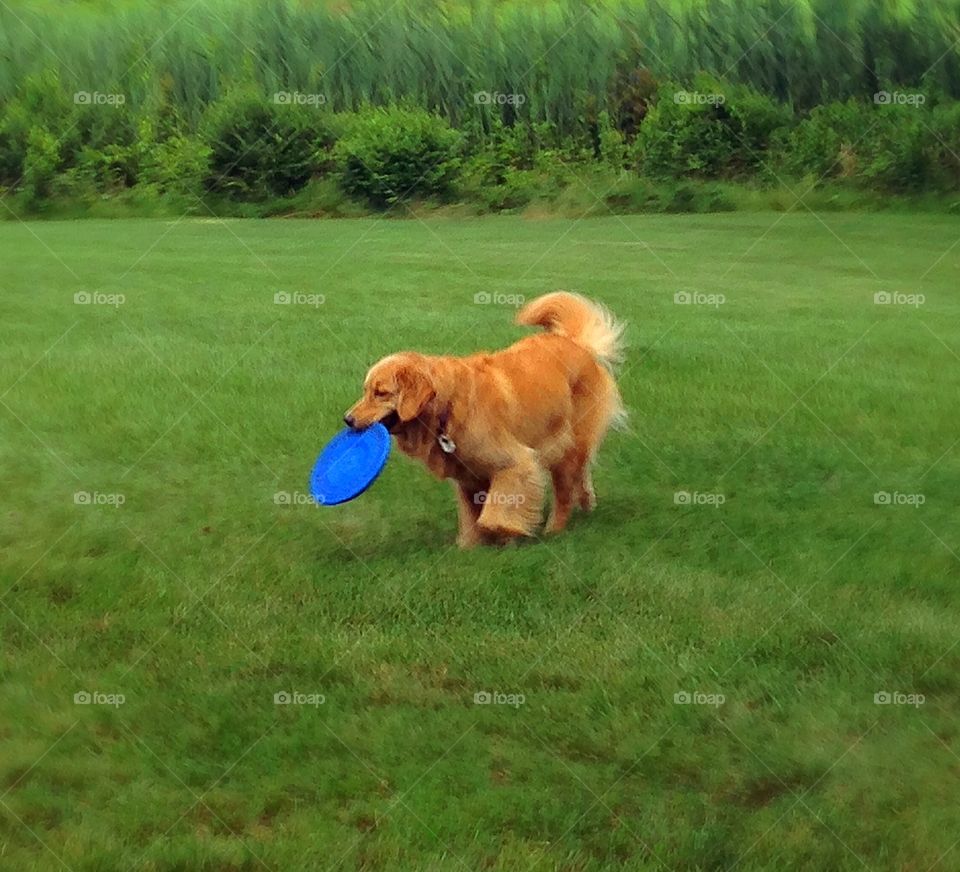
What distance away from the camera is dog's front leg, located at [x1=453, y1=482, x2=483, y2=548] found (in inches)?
153

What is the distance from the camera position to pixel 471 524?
12.8 feet

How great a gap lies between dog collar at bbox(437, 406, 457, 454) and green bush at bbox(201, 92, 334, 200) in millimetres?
772

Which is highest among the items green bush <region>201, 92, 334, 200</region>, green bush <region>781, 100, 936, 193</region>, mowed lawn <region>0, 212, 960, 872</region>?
green bush <region>201, 92, 334, 200</region>

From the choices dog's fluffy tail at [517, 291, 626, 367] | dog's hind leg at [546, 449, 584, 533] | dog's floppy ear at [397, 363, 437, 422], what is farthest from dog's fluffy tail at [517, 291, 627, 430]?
dog's floppy ear at [397, 363, 437, 422]

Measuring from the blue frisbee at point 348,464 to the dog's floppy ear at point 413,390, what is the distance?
0.26 feet

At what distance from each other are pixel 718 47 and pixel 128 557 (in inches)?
79.2

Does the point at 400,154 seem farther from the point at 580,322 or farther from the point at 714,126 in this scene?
the point at 714,126

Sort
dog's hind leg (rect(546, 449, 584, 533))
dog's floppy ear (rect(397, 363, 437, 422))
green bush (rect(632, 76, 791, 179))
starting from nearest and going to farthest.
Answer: dog's floppy ear (rect(397, 363, 437, 422)) → dog's hind leg (rect(546, 449, 584, 533)) → green bush (rect(632, 76, 791, 179))

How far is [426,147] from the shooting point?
4.08m

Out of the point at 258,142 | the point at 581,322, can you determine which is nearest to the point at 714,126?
the point at 581,322

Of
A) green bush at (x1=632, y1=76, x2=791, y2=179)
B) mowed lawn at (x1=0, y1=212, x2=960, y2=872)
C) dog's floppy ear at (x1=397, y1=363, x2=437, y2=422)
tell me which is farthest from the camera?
green bush at (x1=632, y1=76, x2=791, y2=179)

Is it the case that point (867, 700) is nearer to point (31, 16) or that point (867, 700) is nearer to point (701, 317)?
point (701, 317)

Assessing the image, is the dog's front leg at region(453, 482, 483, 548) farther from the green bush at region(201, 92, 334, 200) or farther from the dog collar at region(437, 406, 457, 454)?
the green bush at region(201, 92, 334, 200)

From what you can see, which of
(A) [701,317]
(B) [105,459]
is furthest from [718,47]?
(B) [105,459]
